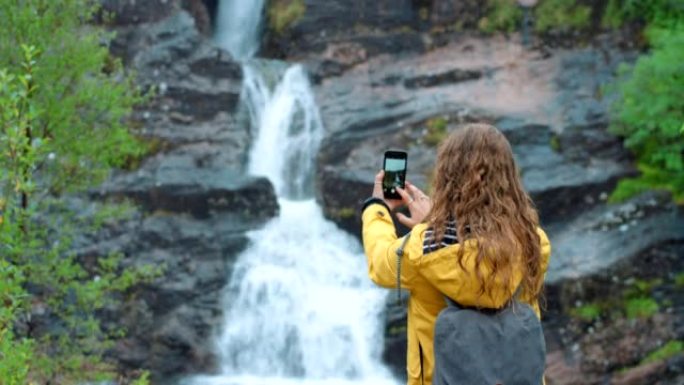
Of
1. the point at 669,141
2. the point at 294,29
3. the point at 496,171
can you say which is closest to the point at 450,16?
the point at 294,29

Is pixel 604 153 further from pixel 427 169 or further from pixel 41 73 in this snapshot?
pixel 41 73

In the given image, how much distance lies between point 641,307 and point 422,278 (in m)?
12.2

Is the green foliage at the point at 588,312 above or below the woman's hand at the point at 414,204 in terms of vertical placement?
below

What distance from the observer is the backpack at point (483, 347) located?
3100 millimetres

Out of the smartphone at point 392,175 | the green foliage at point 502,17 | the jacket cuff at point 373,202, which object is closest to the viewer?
the jacket cuff at point 373,202

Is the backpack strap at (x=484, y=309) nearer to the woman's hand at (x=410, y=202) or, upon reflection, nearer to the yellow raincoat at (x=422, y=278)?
the yellow raincoat at (x=422, y=278)

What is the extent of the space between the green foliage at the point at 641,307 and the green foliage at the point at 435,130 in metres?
5.19

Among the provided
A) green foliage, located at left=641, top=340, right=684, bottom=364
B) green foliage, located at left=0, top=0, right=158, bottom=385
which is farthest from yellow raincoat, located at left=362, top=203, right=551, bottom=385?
green foliage, located at left=641, top=340, right=684, bottom=364

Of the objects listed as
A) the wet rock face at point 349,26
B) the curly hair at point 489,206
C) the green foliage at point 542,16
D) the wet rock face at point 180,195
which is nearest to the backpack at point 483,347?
the curly hair at point 489,206

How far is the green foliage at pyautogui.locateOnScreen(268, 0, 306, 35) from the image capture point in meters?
21.9

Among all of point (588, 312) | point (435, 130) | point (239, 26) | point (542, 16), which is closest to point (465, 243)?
point (588, 312)

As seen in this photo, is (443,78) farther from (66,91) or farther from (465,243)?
(465,243)

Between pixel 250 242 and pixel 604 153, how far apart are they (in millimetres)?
7397

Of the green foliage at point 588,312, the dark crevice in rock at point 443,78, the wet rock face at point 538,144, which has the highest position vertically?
the dark crevice in rock at point 443,78
